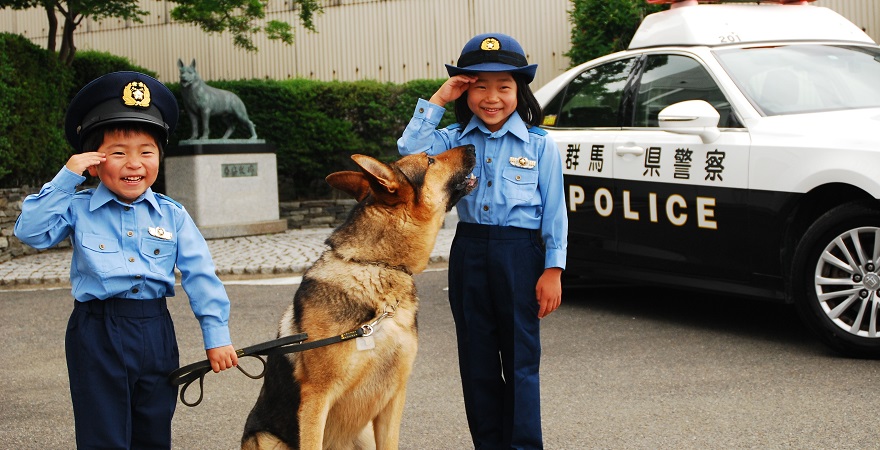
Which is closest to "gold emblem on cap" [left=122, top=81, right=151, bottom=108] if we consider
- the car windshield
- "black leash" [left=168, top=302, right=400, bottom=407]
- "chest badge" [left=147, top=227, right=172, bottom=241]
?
"chest badge" [left=147, top=227, right=172, bottom=241]

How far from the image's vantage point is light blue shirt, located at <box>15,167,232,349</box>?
2.83 metres

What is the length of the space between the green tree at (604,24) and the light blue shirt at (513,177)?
10.9 m

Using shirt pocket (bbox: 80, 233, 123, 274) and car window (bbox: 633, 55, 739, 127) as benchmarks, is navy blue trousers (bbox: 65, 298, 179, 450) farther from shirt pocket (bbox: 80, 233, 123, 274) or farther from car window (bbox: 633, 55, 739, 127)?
car window (bbox: 633, 55, 739, 127)

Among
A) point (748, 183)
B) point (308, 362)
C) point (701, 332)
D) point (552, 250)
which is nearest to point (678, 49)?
point (748, 183)

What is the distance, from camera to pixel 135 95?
2938mm

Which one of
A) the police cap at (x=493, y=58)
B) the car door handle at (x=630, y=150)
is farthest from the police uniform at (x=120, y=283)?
the car door handle at (x=630, y=150)

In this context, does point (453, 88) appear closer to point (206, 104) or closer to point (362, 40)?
point (206, 104)

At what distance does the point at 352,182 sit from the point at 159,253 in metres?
0.76

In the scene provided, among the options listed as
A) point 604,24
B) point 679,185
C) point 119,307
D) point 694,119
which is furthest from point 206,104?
point 119,307

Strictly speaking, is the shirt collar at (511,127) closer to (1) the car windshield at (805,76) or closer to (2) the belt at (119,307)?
(2) the belt at (119,307)

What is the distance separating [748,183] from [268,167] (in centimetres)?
986

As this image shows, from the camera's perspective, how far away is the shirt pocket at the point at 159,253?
295cm

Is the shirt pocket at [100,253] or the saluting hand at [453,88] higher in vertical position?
the saluting hand at [453,88]

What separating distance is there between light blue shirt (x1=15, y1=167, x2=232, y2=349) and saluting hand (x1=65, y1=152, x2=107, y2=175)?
22mm
